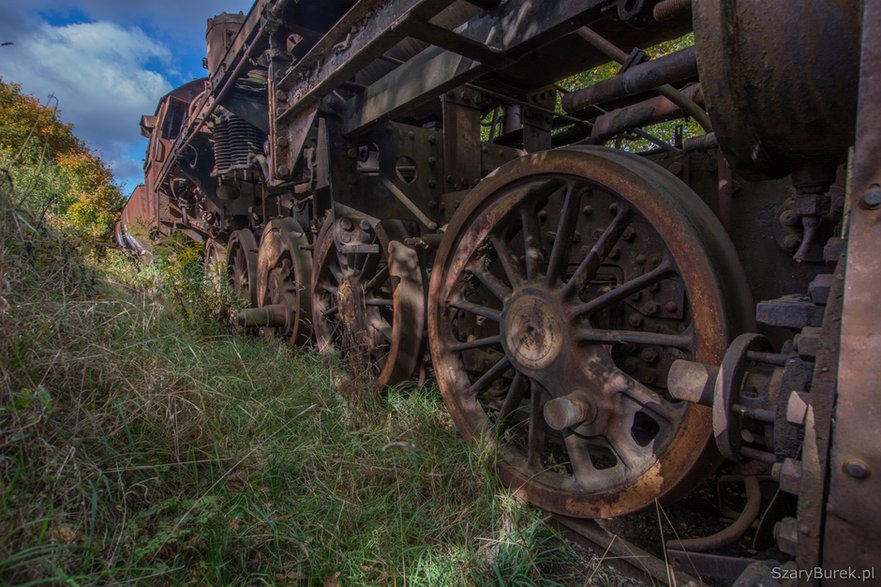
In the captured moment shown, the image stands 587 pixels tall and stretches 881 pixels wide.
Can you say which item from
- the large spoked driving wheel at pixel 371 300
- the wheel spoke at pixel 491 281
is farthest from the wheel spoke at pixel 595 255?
the large spoked driving wheel at pixel 371 300

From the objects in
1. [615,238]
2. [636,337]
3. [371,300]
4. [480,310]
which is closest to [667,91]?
[615,238]

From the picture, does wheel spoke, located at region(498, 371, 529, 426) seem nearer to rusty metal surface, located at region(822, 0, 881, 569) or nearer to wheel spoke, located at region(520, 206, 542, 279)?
wheel spoke, located at region(520, 206, 542, 279)

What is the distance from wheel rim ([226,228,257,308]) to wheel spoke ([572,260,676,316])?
177 inches

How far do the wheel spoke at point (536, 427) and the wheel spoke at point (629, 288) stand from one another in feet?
1.36

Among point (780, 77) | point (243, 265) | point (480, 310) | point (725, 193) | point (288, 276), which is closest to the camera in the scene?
point (780, 77)

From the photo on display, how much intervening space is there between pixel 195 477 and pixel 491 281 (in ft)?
5.02

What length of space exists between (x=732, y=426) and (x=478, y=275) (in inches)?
54.9

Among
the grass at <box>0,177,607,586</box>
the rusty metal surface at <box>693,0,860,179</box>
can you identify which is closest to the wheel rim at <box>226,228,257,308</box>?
the grass at <box>0,177,607,586</box>

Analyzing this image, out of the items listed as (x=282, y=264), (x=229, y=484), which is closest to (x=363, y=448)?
(x=229, y=484)

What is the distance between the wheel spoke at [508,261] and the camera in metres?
2.29

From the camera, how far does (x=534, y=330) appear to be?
2123 mm

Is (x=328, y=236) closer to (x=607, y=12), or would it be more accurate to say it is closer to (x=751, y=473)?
(x=607, y=12)

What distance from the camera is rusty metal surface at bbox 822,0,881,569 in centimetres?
89

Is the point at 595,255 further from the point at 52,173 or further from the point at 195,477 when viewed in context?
the point at 52,173
